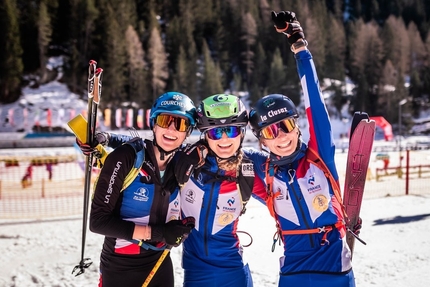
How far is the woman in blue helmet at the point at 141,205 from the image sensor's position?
2.42 m

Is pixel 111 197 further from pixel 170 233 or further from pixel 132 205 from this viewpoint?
pixel 170 233

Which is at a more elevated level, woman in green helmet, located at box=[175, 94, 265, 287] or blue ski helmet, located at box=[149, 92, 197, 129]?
blue ski helmet, located at box=[149, 92, 197, 129]

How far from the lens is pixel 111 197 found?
7.98 ft

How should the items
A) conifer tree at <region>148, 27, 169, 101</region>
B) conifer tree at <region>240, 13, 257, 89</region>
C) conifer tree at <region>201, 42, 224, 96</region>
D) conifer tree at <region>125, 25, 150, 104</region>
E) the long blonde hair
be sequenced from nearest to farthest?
the long blonde hair, conifer tree at <region>125, 25, 150, 104</region>, conifer tree at <region>148, 27, 169, 101</region>, conifer tree at <region>201, 42, 224, 96</region>, conifer tree at <region>240, 13, 257, 89</region>

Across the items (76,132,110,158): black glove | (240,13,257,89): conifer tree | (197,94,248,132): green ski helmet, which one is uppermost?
(240,13,257,89): conifer tree

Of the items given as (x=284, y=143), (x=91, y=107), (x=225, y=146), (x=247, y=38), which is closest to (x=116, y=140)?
(x=91, y=107)

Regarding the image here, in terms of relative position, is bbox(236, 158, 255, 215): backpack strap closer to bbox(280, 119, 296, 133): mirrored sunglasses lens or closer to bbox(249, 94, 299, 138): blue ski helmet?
bbox(249, 94, 299, 138): blue ski helmet

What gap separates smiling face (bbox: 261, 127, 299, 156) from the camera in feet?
8.60

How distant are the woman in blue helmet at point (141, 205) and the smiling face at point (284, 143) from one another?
28.8 inches

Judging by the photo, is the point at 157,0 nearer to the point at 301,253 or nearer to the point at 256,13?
the point at 256,13

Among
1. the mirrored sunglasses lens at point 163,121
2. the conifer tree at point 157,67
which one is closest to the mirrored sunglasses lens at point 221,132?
the mirrored sunglasses lens at point 163,121

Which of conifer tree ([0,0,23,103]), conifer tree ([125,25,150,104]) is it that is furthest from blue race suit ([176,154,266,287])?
conifer tree ([0,0,23,103])

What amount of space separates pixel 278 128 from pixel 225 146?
45cm

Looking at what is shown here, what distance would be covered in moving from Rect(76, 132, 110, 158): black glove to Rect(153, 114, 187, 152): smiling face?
86cm
